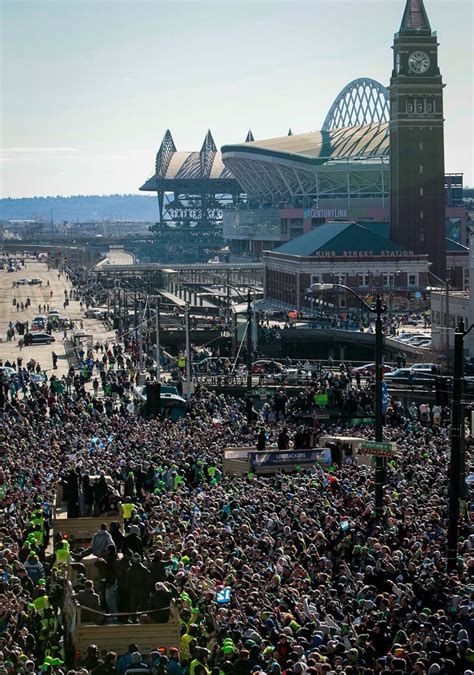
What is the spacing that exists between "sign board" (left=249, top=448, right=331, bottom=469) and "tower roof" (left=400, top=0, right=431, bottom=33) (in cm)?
8841

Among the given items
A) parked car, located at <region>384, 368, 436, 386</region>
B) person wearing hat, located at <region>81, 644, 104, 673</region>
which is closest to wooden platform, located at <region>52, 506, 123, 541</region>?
person wearing hat, located at <region>81, 644, 104, 673</region>

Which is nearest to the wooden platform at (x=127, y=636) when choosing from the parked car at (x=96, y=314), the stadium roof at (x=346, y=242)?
the stadium roof at (x=346, y=242)

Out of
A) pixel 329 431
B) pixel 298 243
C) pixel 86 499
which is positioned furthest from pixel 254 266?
pixel 86 499

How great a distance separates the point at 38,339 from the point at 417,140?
38.7m

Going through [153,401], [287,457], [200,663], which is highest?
[200,663]

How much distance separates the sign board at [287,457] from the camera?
36.1 metres

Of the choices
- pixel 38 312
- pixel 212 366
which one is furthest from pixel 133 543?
pixel 38 312

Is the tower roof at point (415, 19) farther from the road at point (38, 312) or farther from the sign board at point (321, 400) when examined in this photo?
the sign board at point (321, 400)

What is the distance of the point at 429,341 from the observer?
83250 mm

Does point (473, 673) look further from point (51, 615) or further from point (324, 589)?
point (51, 615)

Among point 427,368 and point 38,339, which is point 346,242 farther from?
point 427,368

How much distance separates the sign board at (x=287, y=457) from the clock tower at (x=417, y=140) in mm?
85360

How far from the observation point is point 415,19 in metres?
121

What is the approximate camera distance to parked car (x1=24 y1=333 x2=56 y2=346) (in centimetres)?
9638
